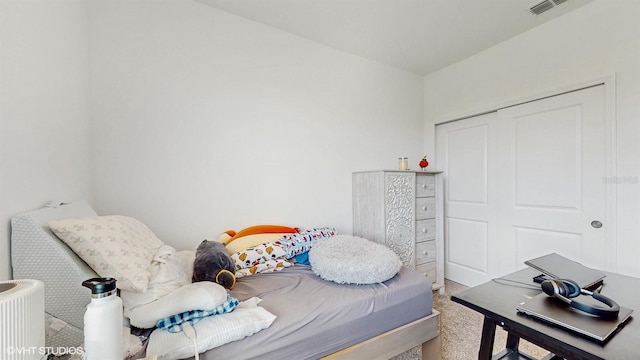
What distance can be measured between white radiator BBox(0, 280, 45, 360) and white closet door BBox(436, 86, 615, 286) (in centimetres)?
305

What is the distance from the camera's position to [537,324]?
80 cm

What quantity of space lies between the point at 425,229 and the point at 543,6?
2.09m

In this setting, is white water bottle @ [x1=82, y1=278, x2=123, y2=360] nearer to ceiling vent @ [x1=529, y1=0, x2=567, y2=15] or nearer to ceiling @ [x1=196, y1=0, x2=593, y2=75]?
ceiling @ [x1=196, y1=0, x2=593, y2=75]

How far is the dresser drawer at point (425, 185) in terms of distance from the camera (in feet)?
8.56

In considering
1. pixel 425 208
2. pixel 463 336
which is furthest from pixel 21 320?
pixel 425 208

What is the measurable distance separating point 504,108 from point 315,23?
6.57ft

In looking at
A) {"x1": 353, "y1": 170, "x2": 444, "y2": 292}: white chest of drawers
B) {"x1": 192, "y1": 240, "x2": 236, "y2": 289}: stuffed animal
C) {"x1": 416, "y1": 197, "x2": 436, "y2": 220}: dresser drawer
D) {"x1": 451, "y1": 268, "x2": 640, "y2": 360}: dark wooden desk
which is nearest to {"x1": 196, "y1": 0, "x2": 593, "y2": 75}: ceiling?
{"x1": 353, "y1": 170, "x2": 444, "y2": 292}: white chest of drawers

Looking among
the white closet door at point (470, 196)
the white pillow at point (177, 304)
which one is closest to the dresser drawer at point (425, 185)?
the white closet door at point (470, 196)

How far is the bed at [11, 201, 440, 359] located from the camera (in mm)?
818

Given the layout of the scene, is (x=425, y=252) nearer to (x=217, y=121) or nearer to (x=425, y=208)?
(x=425, y=208)

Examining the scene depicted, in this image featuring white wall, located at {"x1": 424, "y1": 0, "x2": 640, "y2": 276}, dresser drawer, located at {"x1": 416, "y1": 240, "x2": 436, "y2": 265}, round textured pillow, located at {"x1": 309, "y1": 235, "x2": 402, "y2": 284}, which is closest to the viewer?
round textured pillow, located at {"x1": 309, "y1": 235, "x2": 402, "y2": 284}

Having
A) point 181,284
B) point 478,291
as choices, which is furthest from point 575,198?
point 181,284

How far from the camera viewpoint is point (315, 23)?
85.7 inches

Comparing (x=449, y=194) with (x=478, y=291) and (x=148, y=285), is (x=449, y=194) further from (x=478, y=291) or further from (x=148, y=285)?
(x=148, y=285)
